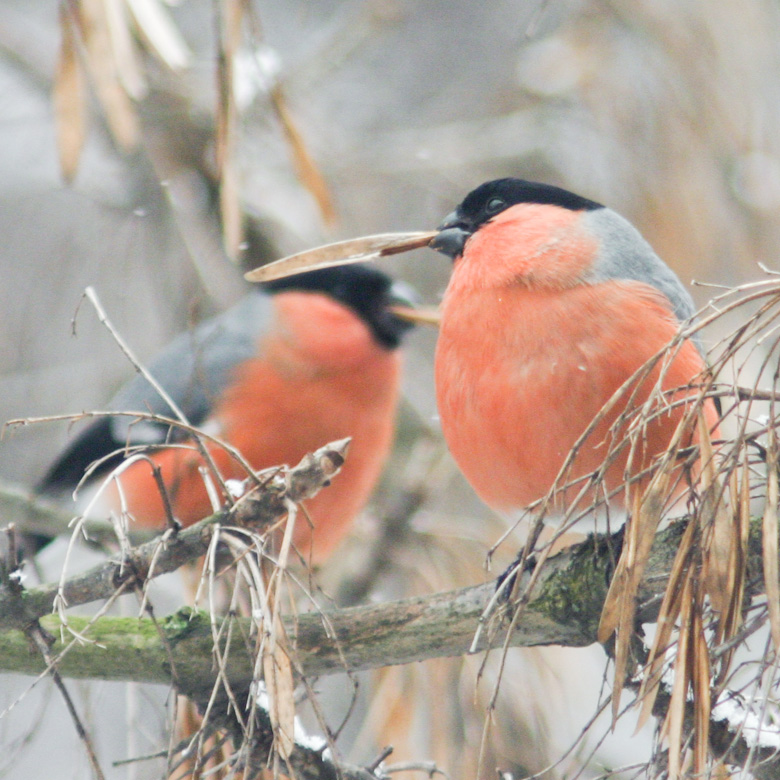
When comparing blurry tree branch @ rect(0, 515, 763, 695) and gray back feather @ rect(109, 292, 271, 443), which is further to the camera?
gray back feather @ rect(109, 292, 271, 443)

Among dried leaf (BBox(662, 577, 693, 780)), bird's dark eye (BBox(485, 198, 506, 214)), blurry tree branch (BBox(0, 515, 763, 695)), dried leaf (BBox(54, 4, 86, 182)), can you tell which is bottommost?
blurry tree branch (BBox(0, 515, 763, 695))

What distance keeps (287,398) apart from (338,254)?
131 centimetres

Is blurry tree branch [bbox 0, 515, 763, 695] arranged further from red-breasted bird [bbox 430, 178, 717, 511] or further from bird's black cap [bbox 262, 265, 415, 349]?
bird's black cap [bbox 262, 265, 415, 349]

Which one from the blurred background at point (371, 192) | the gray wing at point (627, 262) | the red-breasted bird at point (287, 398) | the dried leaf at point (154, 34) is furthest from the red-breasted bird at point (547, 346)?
the red-breasted bird at point (287, 398)

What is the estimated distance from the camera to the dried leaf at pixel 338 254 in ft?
4.86

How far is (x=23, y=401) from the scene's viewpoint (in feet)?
12.1

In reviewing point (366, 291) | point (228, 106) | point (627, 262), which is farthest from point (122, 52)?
point (366, 291)

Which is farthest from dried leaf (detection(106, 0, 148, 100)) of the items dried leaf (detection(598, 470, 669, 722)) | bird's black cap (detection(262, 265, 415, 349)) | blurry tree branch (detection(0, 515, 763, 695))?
bird's black cap (detection(262, 265, 415, 349))

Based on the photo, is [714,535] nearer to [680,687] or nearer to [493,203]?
[680,687]

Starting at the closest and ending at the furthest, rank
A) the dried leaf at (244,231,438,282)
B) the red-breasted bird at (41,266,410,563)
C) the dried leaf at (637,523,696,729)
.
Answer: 1. the dried leaf at (637,523,696,729)
2. the dried leaf at (244,231,438,282)
3. the red-breasted bird at (41,266,410,563)

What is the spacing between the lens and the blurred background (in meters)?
2.23

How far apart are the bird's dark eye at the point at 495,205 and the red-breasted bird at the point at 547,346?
8 centimetres

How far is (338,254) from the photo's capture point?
1.63m

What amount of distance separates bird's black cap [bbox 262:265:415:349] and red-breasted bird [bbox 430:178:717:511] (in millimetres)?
1022
